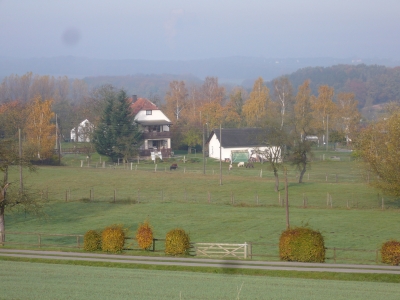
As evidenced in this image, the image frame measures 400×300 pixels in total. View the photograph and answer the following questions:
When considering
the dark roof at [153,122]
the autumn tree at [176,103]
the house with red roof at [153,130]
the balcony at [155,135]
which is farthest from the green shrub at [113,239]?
the autumn tree at [176,103]

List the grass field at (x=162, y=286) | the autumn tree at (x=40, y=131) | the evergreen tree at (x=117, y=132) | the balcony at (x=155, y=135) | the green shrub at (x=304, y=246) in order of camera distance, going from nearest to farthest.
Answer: the grass field at (x=162, y=286) < the green shrub at (x=304, y=246) < the autumn tree at (x=40, y=131) < the evergreen tree at (x=117, y=132) < the balcony at (x=155, y=135)

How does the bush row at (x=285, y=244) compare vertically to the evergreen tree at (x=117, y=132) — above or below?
below

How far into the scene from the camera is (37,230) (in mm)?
34562

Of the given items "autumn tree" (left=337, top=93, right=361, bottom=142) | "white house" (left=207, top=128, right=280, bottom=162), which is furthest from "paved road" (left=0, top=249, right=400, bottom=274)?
"autumn tree" (left=337, top=93, right=361, bottom=142)

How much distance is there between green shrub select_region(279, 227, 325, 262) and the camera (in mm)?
23984

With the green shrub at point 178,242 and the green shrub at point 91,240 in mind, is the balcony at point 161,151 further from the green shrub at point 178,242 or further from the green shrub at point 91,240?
the green shrub at point 178,242

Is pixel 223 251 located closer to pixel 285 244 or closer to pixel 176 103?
pixel 285 244

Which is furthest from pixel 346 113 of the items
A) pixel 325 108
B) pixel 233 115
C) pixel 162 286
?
pixel 162 286

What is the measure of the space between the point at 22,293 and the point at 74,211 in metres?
24.8

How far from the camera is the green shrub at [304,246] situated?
944 inches

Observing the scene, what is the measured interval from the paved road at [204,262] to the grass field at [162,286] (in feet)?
6.07

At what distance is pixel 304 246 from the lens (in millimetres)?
24047

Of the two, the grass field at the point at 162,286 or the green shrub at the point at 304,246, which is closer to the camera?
the grass field at the point at 162,286

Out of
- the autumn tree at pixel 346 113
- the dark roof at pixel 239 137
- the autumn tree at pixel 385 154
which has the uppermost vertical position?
the autumn tree at pixel 346 113
